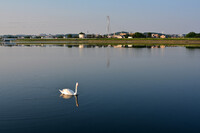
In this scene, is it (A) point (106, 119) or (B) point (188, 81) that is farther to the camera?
(B) point (188, 81)

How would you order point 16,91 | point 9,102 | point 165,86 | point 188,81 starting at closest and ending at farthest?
point 9,102, point 16,91, point 165,86, point 188,81

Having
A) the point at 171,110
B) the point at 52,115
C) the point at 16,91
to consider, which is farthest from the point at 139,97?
the point at 16,91

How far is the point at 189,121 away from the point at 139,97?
5.37 metres

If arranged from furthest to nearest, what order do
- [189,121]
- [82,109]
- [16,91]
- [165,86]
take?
[165,86] < [16,91] < [82,109] < [189,121]

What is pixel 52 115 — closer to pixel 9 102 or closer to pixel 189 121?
pixel 9 102

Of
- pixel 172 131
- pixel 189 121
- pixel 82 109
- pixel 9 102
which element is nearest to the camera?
pixel 172 131

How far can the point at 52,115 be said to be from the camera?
539 inches

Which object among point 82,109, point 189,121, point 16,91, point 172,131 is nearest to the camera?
point 172,131

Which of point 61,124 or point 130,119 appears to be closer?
point 61,124

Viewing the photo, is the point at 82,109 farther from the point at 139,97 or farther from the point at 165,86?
the point at 165,86

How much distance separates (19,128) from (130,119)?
6760 millimetres

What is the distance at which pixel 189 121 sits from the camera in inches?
514

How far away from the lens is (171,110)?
1486 cm

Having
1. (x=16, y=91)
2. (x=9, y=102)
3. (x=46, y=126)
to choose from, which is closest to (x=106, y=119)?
(x=46, y=126)
